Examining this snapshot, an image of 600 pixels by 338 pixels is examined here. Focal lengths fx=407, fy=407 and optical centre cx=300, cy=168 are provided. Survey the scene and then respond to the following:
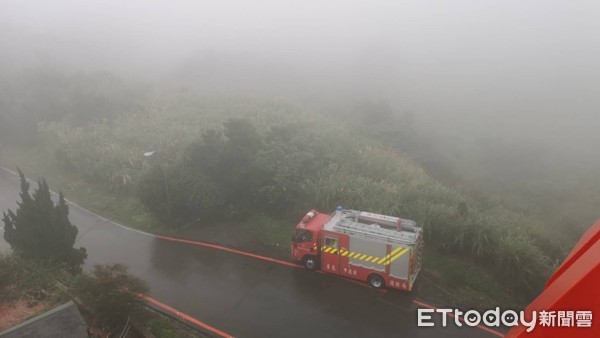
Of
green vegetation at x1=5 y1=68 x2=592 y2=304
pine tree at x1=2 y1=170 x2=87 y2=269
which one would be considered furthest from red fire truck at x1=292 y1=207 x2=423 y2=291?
pine tree at x1=2 y1=170 x2=87 y2=269

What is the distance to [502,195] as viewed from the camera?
2961 centimetres

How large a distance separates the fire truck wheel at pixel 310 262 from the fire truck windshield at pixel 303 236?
0.83 metres

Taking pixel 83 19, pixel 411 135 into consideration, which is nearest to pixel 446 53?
pixel 411 135

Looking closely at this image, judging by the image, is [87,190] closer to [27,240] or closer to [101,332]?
[27,240]

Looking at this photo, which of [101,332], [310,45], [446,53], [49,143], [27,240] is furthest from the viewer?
[310,45]

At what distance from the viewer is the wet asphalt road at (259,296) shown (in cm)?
1441

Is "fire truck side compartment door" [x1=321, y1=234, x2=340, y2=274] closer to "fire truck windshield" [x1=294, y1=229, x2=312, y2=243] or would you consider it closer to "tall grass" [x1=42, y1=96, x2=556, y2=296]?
"fire truck windshield" [x1=294, y1=229, x2=312, y2=243]

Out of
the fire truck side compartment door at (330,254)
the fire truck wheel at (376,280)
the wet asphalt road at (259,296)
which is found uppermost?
the fire truck side compartment door at (330,254)

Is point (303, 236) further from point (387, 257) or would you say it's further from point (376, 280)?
point (387, 257)

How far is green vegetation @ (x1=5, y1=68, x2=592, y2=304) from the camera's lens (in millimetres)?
18078

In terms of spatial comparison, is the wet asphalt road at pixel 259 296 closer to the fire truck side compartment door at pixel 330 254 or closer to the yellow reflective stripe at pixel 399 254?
the fire truck side compartment door at pixel 330 254

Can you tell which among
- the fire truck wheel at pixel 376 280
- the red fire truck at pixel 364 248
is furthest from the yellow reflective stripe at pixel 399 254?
the fire truck wheel at pixel 376 280

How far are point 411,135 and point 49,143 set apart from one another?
30150 millimetres

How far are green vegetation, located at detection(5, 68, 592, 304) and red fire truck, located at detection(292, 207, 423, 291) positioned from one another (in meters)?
2.66
